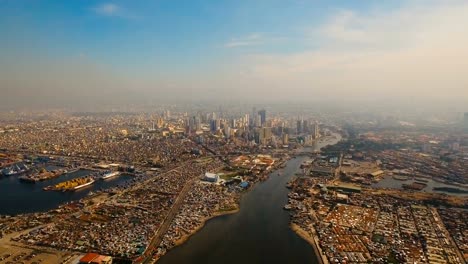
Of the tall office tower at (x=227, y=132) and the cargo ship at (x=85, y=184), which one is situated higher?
the tall office tower at (x=227, y=132)

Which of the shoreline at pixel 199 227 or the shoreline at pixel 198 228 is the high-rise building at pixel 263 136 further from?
the shoreline at pixel 199 227

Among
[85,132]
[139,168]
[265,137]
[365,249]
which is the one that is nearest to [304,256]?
[365,249]

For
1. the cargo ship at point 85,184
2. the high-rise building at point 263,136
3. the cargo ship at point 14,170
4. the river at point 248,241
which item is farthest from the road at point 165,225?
the high-rise building at point 263,136

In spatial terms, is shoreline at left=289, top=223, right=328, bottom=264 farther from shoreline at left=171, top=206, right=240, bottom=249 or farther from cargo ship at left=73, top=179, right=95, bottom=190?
cargo ship at left=73, top=179, right=95, bottom=190

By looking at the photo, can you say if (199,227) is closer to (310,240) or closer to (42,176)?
(310,240)

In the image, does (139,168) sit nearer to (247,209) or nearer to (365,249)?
(247,209)
